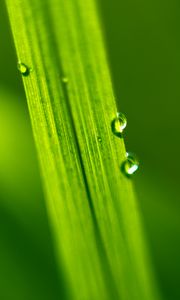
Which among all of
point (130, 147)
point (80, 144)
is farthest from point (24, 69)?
point (130, 147)

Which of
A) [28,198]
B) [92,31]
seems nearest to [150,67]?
[28,198]

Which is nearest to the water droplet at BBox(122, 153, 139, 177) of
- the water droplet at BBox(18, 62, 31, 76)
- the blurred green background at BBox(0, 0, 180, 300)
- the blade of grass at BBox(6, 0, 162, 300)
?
the blade of grass at BBox(6, 0, 162, 300)

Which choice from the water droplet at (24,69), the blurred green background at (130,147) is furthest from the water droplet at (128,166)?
the blurred green background at (130,147)

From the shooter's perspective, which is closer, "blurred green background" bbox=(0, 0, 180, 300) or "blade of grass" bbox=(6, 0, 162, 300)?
"blade of grass" bbox=(6, 0, 162, 300)

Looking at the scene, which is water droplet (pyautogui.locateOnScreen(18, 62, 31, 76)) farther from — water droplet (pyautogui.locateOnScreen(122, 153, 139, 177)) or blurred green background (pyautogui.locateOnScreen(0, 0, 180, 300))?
blurred green background (pyautogui.locateOnScreen(0, 0, 180, 300))

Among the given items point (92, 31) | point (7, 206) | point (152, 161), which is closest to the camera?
point (92, 31)

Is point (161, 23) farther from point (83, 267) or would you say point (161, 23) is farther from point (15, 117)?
point (83, 267)
